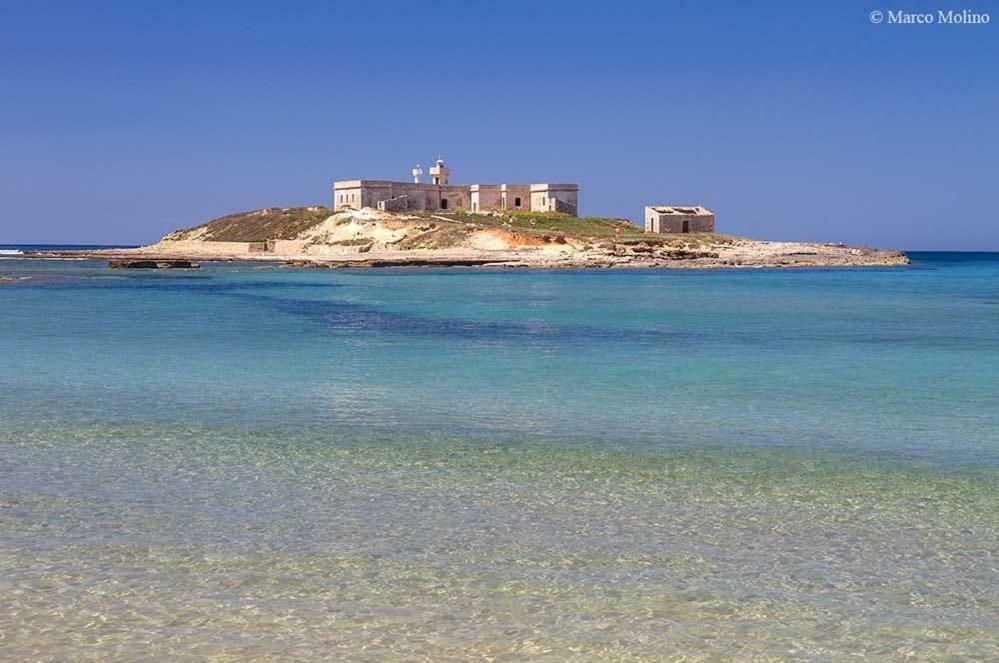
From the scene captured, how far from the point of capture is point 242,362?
18578mm

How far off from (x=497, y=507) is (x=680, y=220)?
317 ft

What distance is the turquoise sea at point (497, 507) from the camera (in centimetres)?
575

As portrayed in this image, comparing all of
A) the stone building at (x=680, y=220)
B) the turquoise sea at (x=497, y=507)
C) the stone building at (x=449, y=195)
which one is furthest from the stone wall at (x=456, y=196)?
the turquoise sea at (x=497, y=507)

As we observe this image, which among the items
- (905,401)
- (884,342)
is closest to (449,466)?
(905,401)

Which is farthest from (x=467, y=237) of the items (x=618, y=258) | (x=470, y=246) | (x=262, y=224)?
(x=262, y=224)

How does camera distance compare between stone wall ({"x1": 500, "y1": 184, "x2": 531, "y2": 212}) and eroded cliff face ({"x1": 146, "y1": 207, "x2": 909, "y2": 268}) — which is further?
stone wall ({"x1": 500, "y1": 184, "x2": 531, "y2": 212})

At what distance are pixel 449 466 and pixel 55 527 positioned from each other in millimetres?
3509

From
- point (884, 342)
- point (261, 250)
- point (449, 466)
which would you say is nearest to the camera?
point (449, 466)

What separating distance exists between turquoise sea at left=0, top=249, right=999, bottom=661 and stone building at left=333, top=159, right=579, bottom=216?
306 feet

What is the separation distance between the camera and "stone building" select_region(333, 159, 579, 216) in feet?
366

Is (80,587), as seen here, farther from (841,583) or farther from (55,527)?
(841,583)

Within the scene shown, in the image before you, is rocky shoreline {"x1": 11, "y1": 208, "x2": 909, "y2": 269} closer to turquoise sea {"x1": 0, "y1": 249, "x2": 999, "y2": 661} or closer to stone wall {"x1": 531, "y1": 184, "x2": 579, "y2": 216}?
stone wall {"x1": 531, "y1": 184, "x2": 579, "y2": 216}

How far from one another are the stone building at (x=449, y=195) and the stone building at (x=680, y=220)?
14.3m

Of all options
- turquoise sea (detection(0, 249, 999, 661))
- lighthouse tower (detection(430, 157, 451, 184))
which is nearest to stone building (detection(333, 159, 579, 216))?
lighthouse tower (detection(430, 157, 451, 184))
